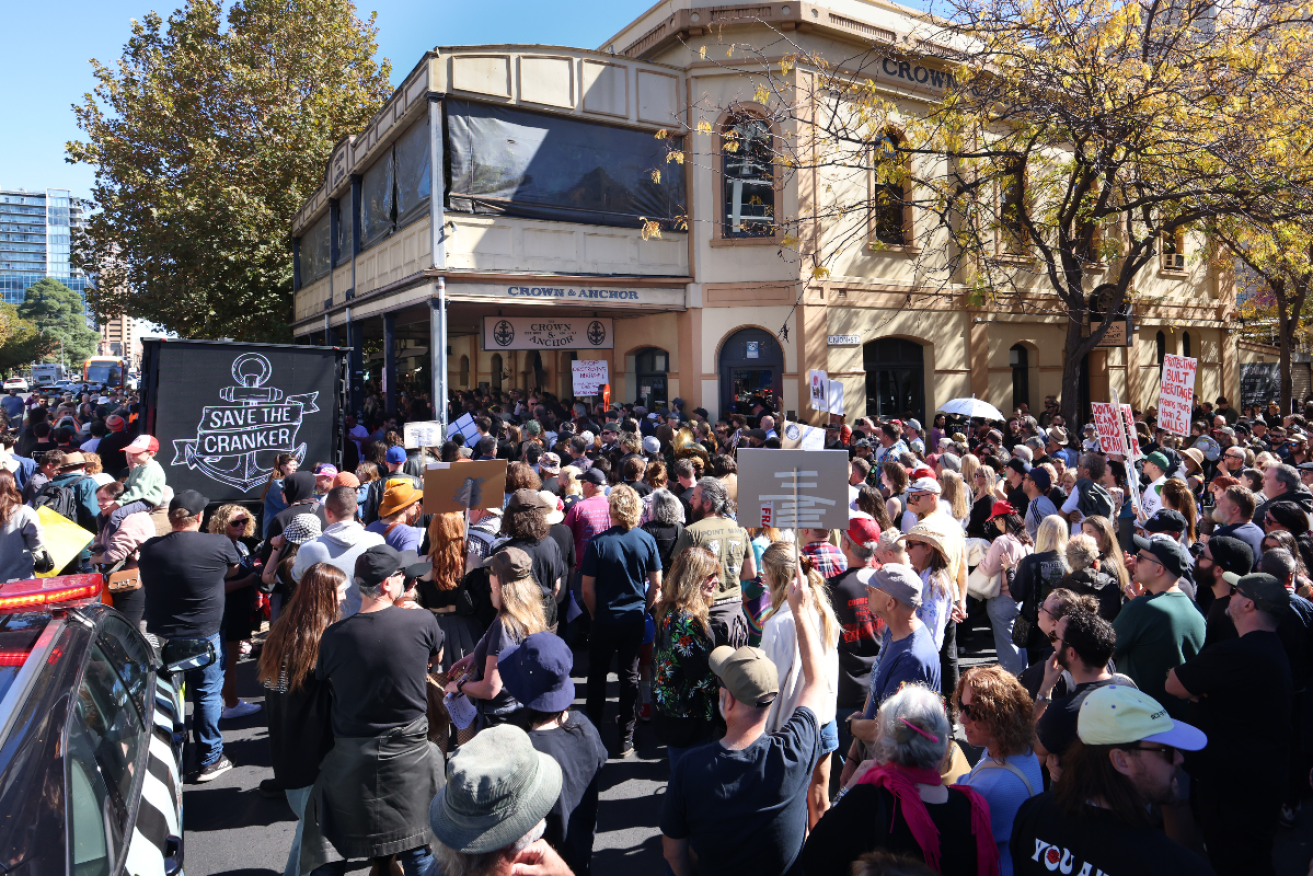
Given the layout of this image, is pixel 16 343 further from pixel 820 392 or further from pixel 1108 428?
pixel 1108 428

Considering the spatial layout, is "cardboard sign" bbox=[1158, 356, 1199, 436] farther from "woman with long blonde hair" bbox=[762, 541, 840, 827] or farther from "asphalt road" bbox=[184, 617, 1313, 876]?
"woman with long blonde hair" bbox=[762, 541, 840, 827]

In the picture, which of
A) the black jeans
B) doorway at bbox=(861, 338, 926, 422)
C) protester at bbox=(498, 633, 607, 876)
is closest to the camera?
protester at bbox=(498, 633, 607, 876)

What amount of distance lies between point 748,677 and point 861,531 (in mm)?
2569

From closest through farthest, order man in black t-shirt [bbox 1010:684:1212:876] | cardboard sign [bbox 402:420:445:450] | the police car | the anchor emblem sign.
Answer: the police car, man in black t-shirt [bbox 1010:684:1212:876], the anchor emblem sign, cardboard sign [bbox 402:420:445:450]

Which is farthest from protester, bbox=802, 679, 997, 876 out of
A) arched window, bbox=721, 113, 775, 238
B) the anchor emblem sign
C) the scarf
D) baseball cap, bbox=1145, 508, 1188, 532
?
arched window, bbox=721, 113, 775, 238

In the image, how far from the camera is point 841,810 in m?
2.63

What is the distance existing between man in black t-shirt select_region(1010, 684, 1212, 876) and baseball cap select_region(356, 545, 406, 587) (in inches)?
106

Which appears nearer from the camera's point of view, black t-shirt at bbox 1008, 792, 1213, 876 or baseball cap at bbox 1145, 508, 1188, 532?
black t-shirt at bbox 1008, 792, 1213, 876

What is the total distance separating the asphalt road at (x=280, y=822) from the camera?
4430 mm

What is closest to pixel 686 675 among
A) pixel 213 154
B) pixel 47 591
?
pixel 47 591

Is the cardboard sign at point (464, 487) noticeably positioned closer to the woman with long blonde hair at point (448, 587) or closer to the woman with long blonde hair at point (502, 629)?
the woman with long blonde hair at point (448, 587)

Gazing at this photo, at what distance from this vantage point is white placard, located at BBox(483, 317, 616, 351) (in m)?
16.2

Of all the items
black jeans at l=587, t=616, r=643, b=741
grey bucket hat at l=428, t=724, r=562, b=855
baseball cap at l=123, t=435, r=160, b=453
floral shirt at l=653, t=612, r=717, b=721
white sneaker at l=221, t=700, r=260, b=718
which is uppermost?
baseball cap at l=123, t=435, r=160, b=453

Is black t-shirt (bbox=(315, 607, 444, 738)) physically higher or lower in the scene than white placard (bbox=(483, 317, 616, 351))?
lower
